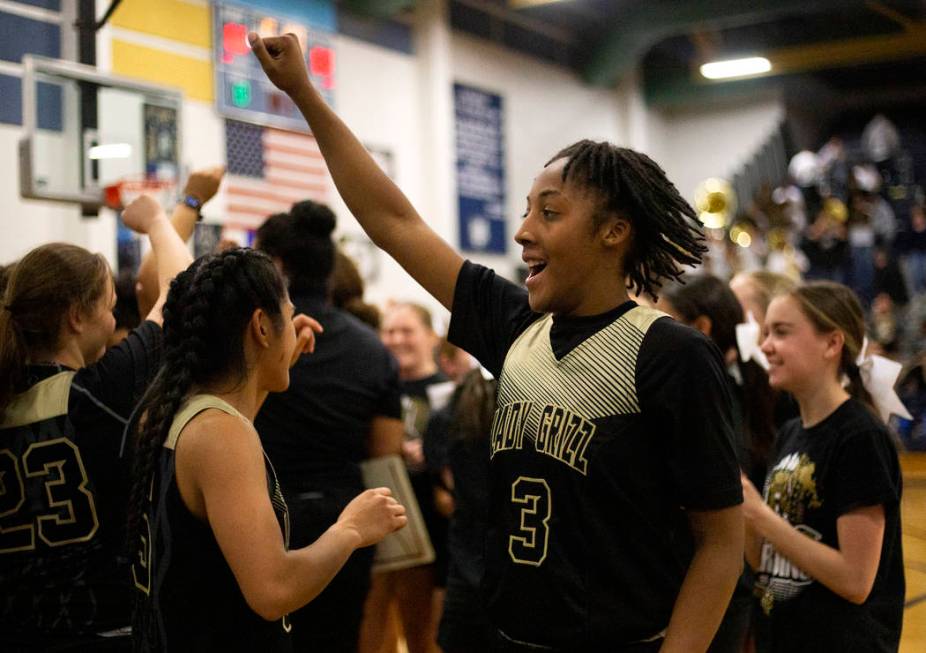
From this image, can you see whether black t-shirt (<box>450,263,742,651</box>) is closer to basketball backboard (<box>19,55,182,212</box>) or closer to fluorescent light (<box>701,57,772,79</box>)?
basketball backboard (<box>19,55,182,212</box>)

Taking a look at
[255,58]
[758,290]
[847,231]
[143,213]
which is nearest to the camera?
[143,213]

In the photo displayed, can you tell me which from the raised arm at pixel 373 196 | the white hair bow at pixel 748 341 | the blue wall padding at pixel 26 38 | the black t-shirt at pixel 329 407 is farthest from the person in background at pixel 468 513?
the blue wall padding at pixel 26 38

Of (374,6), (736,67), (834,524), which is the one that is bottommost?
(834,524)

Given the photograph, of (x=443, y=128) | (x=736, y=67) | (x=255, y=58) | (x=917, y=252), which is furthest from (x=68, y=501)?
(x=917, y=252)

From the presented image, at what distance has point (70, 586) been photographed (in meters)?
2.34

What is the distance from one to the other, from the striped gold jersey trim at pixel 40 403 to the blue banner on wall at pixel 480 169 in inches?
381

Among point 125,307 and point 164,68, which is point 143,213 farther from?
point 164,68

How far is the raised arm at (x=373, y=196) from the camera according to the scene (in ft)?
6.94

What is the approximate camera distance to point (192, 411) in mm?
1908

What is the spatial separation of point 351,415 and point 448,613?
0.80 m

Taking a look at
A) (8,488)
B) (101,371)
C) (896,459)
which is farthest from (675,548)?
(8,488)

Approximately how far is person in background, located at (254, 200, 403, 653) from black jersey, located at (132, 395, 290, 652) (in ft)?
4.10

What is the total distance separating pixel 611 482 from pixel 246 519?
0.62 m

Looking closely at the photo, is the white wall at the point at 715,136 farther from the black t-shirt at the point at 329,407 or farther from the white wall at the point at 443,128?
the black t-shirt at the point at 329,407
